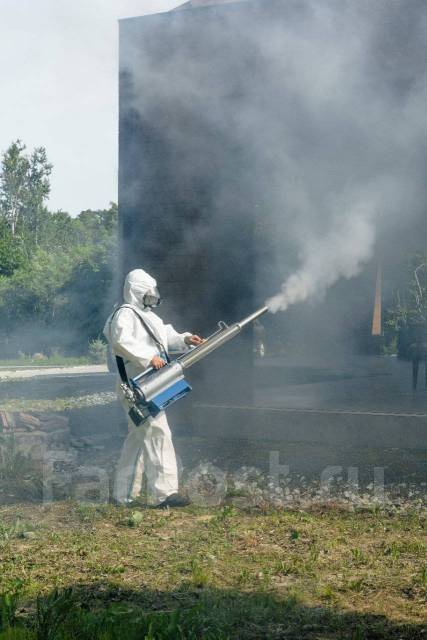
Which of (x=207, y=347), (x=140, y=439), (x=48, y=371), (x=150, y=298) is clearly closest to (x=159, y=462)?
(x=140, y=439)

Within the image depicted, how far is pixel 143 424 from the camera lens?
5.46 metres

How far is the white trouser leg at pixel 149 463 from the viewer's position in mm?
5414

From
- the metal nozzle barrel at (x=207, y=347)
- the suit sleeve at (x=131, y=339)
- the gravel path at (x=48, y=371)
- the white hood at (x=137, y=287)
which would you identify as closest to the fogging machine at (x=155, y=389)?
the metal nozzle barrel at (x=207, y=347)

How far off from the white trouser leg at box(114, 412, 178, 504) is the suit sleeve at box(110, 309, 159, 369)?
1.39 ft

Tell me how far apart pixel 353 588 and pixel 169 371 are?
6.95ft

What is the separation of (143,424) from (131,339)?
583 millimetres

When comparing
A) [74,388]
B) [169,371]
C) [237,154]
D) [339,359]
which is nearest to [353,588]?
[169,371]

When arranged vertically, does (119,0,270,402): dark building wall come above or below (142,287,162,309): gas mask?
above

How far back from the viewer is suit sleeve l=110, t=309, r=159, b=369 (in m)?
5.46

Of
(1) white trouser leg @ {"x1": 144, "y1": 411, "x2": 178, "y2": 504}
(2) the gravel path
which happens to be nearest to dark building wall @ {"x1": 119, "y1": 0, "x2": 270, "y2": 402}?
(1) white trouser leg @ {"x1": 144, "y1": 411, "x2": 178, "y2": 504}

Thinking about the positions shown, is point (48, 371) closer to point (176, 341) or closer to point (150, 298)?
point (176, 341)

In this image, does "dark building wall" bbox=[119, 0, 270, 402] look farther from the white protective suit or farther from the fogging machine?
the fogging machine

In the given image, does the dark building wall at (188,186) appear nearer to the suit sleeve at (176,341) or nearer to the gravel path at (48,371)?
the suit sleeve at (176,341)

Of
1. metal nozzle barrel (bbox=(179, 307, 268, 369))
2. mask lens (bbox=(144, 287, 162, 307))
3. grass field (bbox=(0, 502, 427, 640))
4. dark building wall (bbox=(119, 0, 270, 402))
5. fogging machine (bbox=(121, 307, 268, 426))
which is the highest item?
dark building wall (bbox=(119, 0, 270, 402))
